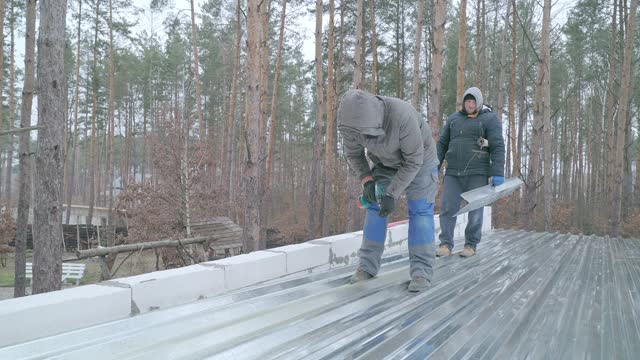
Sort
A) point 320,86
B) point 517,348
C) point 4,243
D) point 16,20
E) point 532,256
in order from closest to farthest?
point 517,348 → point 532,256 → point 320,86 → point 4,243 → point 16,20

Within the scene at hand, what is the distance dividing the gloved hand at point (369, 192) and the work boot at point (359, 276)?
1.50ft

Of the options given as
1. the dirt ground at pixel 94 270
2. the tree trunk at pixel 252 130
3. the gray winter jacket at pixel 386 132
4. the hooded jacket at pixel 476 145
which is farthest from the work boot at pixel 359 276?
the dirt ground at pixel 94 270

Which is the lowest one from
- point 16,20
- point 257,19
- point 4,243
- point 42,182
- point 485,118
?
point 4,243

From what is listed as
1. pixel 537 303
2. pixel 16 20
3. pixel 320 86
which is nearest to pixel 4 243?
pixel 16 20

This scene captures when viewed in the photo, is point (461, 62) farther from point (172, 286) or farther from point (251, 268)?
point (172, 286)

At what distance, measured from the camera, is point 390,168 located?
9.40 ft

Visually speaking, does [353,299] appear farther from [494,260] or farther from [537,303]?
[494,260]

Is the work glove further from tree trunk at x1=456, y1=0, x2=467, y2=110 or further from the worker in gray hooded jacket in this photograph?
tree trunk at x1=456, y1=0, x2=467, y2=110

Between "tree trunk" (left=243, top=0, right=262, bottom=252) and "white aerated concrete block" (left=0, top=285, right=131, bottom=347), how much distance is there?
15.3ft

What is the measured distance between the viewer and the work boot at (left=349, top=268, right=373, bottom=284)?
2.76 metres

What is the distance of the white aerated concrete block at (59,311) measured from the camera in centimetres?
174

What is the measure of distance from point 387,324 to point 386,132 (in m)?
1.13

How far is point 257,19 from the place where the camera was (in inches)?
270

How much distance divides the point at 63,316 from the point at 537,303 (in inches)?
96.1
